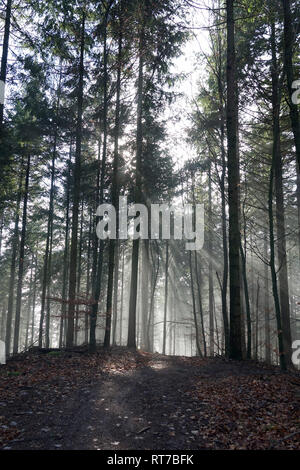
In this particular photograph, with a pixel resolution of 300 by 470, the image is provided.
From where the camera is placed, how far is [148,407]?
616cm

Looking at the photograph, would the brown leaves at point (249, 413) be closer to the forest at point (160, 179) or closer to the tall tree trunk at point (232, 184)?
the forest at point (160, 179)

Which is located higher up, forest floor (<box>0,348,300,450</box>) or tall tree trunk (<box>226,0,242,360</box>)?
tall tree trunk (<box>226,0,242,360</box>)

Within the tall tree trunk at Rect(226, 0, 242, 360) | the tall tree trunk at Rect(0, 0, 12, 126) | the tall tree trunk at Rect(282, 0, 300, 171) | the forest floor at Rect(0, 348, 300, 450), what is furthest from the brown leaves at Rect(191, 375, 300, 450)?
the tall tree trunk at Rect(0, 0, 12, 126)

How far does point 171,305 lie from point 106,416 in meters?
36.7

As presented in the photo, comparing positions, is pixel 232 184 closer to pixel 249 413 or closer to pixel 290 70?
pixel 290 70

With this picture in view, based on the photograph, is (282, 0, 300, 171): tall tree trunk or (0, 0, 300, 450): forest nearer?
(0, 0, 300, 450): forest

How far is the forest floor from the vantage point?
4.46 m

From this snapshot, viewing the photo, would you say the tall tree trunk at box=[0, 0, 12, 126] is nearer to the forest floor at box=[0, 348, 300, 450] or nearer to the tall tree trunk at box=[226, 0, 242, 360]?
the tall tree trunk at box=[226, 0, 242, 360]

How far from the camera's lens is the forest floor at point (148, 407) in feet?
14.6

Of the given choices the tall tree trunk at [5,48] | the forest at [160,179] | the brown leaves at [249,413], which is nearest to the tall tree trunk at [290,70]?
the forest at [160,179]

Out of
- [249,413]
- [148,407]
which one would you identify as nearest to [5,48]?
[148,407]

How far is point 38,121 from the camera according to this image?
670 inches
